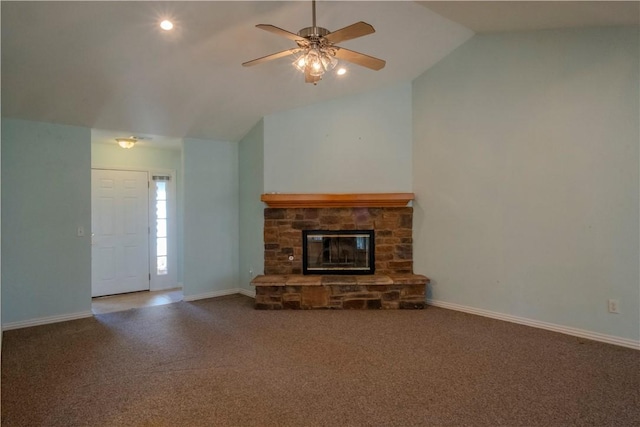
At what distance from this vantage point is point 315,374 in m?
2.54

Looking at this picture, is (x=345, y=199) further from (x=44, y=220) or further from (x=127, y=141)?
(x=44, y=220)

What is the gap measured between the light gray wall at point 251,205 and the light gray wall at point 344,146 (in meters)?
0.19

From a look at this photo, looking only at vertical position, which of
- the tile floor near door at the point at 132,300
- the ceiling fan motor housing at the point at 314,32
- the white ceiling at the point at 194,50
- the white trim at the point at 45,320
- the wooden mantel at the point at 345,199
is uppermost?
the white ceiling at the point at 194,50

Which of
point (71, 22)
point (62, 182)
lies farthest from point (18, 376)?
point (71, 22)

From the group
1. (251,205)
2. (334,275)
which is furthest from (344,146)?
(334,275)

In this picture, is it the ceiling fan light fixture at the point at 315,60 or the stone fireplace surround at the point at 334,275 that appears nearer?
the ceiling fan light fixture at the point at 315,60

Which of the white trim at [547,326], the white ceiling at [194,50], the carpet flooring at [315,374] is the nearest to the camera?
the carpet flooring at [315,374]

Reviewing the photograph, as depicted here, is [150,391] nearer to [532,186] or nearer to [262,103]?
[262,103]

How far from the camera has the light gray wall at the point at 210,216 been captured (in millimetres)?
4758

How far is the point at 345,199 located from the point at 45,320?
3.57 metres

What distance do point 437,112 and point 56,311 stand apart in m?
4.89

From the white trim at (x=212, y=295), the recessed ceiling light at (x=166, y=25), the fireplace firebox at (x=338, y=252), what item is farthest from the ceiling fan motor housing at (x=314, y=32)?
the white trim at (x=212, y=295)

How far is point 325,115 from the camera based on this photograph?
4.59m

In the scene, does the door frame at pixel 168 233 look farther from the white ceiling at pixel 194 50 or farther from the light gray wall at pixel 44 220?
the light gray wall at pixel 44 220
